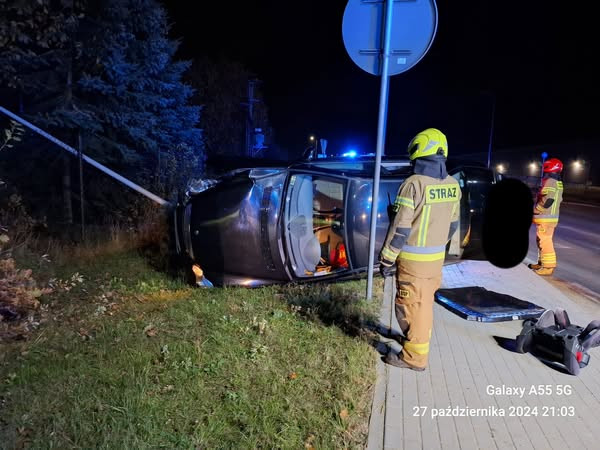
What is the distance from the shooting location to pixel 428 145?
275 cm

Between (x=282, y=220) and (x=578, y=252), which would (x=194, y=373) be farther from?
(x=578, y=252)

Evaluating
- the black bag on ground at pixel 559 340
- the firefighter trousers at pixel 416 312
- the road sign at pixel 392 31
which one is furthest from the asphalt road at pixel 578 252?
the road sign at pixel 392 31

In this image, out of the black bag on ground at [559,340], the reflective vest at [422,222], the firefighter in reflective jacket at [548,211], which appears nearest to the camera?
the reflective vest at [422,222]

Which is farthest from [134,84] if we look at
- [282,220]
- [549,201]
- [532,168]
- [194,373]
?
[532,168]

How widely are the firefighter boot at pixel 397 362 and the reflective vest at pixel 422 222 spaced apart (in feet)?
2.27

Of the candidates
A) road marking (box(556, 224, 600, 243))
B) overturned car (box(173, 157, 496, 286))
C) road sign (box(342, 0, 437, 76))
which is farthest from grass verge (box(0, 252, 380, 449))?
road marking (box(556, 224, 600, 243))

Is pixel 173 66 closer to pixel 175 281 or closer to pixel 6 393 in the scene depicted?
pixel 175 281

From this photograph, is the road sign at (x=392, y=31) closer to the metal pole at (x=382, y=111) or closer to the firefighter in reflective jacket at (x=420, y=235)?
the metal pole at (x=382, y=111)

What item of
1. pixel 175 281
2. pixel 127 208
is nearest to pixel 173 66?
pixel 127 208

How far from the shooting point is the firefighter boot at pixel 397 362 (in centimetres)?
291

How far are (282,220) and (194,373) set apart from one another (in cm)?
183

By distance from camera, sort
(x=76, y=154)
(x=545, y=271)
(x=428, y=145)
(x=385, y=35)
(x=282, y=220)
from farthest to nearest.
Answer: (x=76, y=154)
(x=545, y=271)
(x=282, y=220)
(x=385, y=35)
(x=428, y=145)

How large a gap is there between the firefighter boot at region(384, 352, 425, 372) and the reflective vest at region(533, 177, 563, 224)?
418cm

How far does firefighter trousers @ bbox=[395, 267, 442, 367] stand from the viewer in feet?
9.25
